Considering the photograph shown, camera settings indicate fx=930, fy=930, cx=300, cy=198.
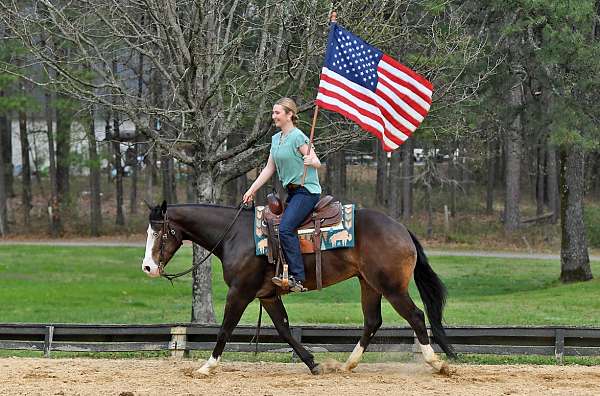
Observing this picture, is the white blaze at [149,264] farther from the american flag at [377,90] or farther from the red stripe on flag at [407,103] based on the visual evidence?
the red stripe on flag at [407,103]

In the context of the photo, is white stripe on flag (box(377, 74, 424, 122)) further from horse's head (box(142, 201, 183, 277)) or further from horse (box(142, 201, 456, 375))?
A: horse's head (box(142, 201, 183, 277))

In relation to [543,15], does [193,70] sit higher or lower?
lower

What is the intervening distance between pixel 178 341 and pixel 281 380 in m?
2.40

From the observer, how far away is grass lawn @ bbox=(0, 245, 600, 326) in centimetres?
1783

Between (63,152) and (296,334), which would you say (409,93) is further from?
(63,152)

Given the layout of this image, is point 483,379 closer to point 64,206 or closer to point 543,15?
point 543,15

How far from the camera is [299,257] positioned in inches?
389

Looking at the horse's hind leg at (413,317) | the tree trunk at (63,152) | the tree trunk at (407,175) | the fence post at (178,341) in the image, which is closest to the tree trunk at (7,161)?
the tree trunk at (63,152)

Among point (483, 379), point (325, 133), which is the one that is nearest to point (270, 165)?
point (483, 379)

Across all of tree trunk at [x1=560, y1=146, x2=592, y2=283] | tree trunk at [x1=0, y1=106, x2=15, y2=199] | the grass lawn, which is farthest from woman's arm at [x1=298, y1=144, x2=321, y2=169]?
tree trunk at [x1=0, y1=106, x2=15, y2=199]

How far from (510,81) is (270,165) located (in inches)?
537

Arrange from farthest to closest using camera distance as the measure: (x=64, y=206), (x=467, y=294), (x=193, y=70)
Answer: (x=64, y=206) → (x=467, y=294) → (x=193, y=70)

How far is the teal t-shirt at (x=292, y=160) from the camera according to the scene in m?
9.82

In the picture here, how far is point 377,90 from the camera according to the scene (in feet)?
33.4
